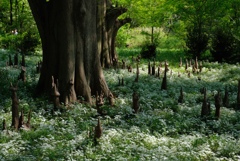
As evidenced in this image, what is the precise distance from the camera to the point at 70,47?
38.9 feet

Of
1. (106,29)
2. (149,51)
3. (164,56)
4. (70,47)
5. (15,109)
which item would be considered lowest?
(15,109)

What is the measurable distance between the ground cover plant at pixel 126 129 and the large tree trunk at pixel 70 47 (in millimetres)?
662

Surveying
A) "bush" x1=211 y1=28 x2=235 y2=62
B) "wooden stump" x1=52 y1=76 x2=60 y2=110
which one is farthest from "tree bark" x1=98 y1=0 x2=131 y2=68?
"bush" x1=211 y1=28 x2=235 y2=62

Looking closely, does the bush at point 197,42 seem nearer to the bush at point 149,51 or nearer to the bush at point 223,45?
the bush at point 223,45

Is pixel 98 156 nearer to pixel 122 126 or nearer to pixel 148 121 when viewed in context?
pixel 122 126

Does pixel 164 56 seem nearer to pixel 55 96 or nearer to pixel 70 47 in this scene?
pixel 70 47

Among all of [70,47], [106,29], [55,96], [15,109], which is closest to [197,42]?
[106,29]

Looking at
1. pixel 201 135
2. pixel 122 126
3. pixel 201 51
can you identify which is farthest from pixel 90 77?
pixel 201 51

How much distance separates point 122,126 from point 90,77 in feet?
10.3

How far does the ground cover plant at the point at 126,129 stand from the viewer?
318 inches

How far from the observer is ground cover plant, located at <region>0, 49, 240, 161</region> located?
26.5 feet

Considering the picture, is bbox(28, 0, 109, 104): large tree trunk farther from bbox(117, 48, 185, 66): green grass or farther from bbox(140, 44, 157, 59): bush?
bbox(140, 44, 157, 59): bush

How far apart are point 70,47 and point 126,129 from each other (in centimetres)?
381

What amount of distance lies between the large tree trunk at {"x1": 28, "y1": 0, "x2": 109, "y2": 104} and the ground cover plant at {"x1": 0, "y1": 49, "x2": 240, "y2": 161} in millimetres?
662
